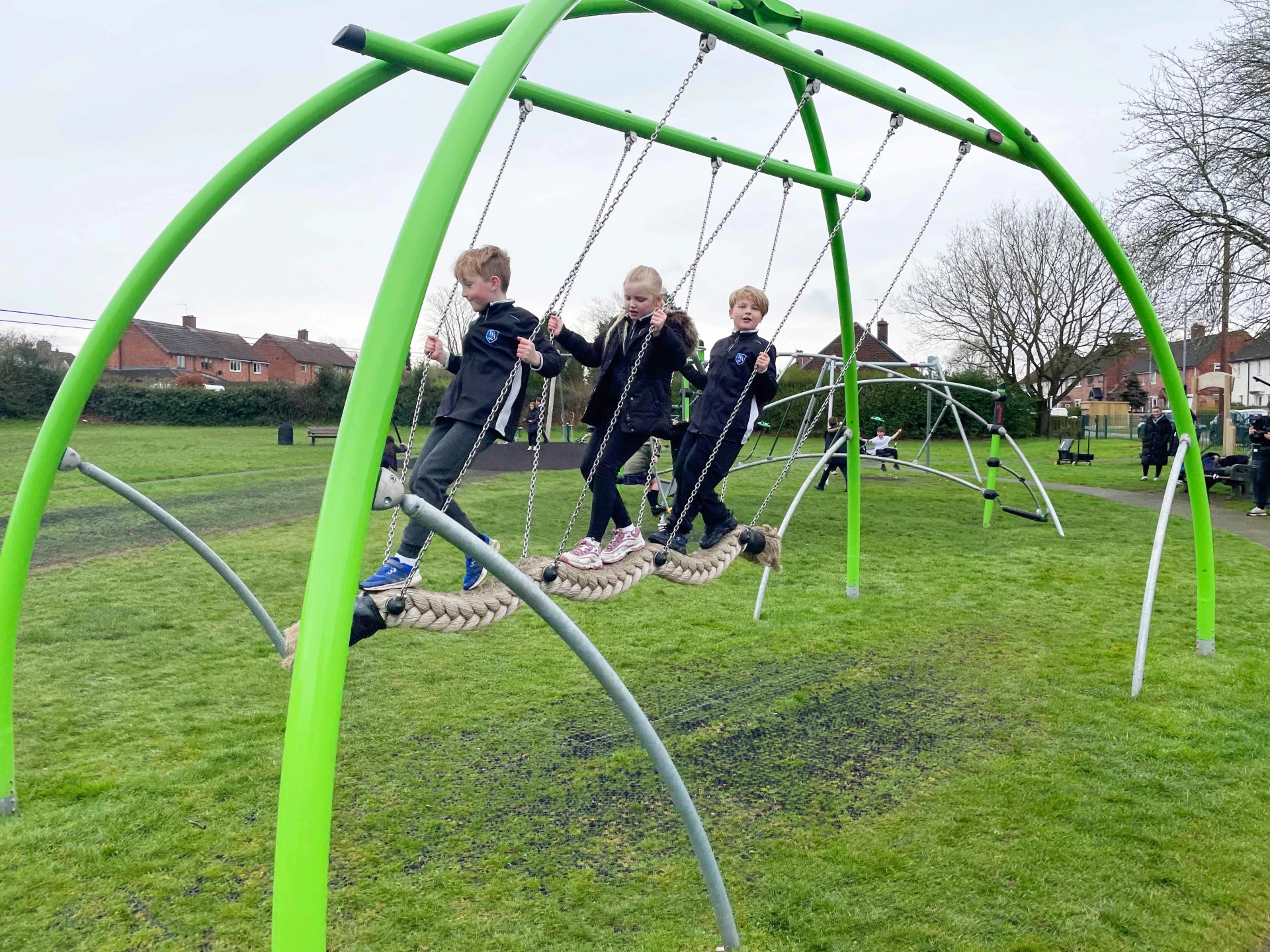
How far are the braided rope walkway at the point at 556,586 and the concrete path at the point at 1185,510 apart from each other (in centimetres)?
696

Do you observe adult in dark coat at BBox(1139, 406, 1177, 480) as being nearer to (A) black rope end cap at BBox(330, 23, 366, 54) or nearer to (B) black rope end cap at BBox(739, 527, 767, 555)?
(B) black rope end cap at BBox(739, 527, 767, 555)

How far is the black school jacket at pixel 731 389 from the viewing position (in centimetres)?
444

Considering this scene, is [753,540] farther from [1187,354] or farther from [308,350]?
[308,350]

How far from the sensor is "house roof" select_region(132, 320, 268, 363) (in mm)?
56062

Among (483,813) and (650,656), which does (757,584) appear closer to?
(650,656)

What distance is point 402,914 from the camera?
9.07ft

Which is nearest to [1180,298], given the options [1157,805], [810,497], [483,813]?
[810,497]

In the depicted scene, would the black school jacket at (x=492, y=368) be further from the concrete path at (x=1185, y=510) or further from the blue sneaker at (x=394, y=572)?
the concrete path at (x=1185, y=510)

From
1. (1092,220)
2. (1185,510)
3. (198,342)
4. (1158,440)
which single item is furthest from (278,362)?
(1092,220)

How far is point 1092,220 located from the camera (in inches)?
180

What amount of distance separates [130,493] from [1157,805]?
4.24 m

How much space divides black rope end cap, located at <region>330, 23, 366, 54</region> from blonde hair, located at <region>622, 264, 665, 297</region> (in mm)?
1547

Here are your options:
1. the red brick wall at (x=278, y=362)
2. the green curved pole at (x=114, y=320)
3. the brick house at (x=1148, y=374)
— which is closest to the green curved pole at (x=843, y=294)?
the green curved pole at (x=114, y=320)

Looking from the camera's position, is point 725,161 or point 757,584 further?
point 757,584
